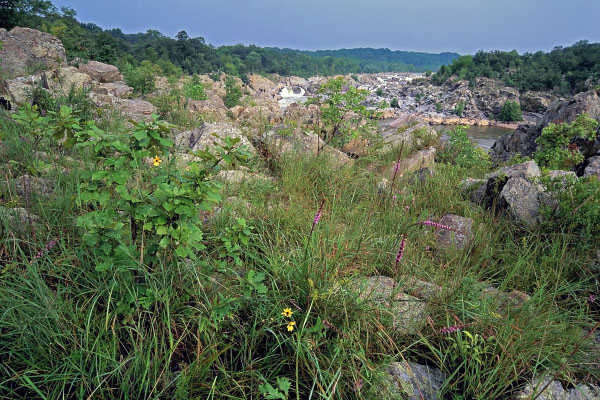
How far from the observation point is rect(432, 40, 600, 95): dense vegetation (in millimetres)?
63812

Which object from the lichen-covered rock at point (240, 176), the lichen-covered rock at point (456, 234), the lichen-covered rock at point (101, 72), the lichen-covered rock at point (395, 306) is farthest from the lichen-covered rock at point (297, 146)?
the lichen-covered rock at point (101, 72)

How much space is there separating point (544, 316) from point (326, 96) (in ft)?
17.9

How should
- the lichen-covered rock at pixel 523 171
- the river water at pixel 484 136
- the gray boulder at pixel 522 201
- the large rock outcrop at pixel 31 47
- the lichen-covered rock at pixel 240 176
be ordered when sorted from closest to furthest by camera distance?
the gray boulder at pixel 522 201, the lichen-covered rock at pixel 240 176, the lichen-covered rock at pixel 523 171, the large rock outcrop at pixel 31 47, the river water at pixel 484 136

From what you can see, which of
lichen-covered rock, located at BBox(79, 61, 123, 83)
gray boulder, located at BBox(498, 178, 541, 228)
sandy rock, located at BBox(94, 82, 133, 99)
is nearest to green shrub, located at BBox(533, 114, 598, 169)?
gray boulder, located at BBox(498, 178, 541, 228)

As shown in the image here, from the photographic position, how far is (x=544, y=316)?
2008mm

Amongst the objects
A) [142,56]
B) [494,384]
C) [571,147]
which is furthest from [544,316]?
[142,56]

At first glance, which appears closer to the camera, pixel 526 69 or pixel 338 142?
pixel 338 142

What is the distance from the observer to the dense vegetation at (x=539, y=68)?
209ft

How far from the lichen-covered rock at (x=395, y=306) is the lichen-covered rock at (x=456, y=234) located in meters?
1.05

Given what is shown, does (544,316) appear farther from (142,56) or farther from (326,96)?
(142,56)

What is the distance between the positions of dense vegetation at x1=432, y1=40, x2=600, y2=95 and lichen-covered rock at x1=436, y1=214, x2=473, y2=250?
69584 millimetres

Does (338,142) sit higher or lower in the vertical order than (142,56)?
lower

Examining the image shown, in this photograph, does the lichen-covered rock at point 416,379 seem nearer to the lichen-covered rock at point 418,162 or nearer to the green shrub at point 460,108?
the lichen-covered rock at point 418,162

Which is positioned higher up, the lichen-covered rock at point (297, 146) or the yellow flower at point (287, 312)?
the lichen-covered rock at point (297, 146)
